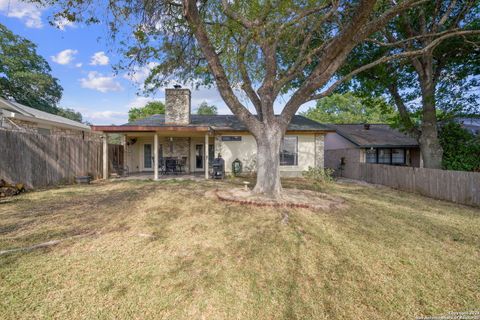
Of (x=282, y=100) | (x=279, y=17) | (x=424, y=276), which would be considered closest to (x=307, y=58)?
(x=279, y=17)

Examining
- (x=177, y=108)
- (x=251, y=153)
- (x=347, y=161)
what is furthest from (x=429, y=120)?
(x=177, y=108)

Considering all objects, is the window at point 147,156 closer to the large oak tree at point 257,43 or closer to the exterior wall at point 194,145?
the exterior wall at point 194,145

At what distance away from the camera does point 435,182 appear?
8.09 m

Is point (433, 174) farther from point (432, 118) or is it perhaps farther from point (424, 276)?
point (424, 276)

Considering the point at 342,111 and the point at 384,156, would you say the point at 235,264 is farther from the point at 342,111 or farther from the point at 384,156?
the point at 342,111

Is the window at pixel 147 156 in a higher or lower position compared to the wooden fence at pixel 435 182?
higher

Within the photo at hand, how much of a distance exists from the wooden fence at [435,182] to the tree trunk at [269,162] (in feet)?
18.9

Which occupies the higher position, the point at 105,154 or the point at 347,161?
the point at 105,154

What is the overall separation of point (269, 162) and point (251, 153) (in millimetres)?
5855

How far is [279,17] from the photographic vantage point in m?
6.68

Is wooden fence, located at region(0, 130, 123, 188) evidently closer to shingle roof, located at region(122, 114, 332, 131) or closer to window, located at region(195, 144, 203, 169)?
shingle roof, located at region(122, 114, 332, 131)

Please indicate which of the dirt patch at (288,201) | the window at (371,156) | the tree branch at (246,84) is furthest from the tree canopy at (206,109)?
the dirt patch at (288,201)

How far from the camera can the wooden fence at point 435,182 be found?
6.99 m

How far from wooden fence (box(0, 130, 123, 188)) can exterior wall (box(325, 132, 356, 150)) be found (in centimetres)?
1339
